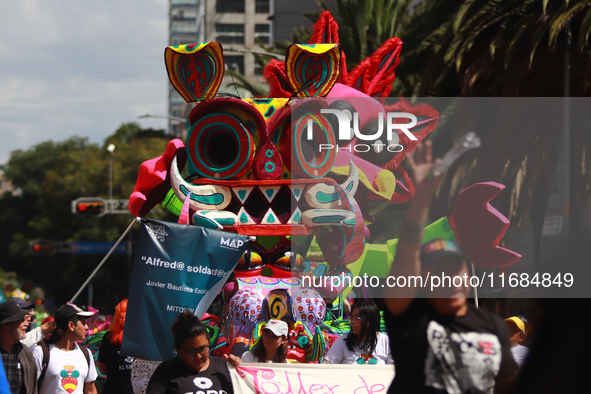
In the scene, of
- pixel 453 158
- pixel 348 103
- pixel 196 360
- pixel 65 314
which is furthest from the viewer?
pixel 348 103

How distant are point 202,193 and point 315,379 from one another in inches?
95.0

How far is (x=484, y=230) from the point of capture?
7.87 metres

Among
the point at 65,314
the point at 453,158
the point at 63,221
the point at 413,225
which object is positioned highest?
the point at 453,158

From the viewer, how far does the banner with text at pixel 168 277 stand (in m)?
6.55

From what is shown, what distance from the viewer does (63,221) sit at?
129 feet

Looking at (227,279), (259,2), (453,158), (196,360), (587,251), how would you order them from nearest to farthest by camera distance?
(587,251), (453,158), (196,360), (227,279), (259,2)

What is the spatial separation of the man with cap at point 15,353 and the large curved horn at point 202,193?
7.05 feet

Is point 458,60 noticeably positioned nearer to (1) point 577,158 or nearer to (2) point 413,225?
(1) point 577,158

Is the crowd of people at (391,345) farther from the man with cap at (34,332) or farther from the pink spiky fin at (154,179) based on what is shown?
the pink spiky fin at (154,179)

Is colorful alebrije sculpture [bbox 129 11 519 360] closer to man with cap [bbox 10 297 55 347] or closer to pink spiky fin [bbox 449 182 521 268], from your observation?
pink spiky fin [bbox 449 182 521 268]

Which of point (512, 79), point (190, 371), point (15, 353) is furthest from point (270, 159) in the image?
point (512, 79)

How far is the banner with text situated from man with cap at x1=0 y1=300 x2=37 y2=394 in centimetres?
82

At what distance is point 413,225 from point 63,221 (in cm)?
3855

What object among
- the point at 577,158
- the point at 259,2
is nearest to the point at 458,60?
the point at 577,158
